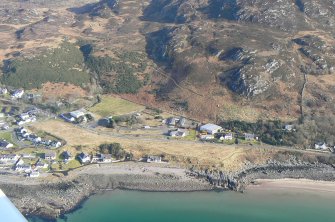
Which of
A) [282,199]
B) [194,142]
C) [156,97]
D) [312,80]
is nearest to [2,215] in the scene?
[282,199]

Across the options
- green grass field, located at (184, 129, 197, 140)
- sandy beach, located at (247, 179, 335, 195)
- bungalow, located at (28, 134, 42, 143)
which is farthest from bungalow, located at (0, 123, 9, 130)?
sandy beach, located at (247, 179, 335, 195)

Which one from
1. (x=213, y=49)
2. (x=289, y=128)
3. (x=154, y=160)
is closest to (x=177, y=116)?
(x=154, y=160)

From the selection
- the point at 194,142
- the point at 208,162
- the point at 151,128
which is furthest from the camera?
the point at 151,128

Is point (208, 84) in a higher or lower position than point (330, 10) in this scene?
lower

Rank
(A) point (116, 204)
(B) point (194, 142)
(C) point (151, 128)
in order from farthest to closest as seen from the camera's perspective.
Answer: (C) point (151, 128), (B) point (194, 142), (A) point (116, 204)

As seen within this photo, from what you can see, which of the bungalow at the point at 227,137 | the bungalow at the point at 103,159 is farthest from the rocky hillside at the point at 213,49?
the bungalow at the point at 103,159

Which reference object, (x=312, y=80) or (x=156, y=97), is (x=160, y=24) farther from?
(x=312, y=80)

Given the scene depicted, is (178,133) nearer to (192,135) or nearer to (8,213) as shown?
(192,135)

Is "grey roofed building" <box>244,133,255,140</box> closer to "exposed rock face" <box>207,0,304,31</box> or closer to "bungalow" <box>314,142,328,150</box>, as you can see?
"bungalow" <box>314,142,328,150</box>
